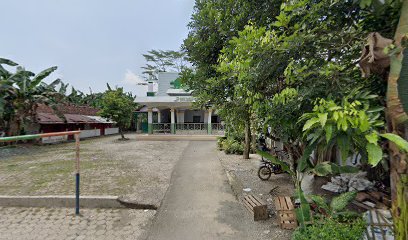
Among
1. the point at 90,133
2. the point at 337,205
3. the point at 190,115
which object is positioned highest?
the point at 190,115

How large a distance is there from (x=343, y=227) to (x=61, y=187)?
6.48m

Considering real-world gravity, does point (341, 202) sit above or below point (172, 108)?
below

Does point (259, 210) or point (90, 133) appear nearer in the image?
point (259, 210)

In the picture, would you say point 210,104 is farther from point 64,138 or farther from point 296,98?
point 64,138

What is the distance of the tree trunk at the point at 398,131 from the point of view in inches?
85.7

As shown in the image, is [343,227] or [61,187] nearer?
[343,227]

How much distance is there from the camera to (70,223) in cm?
404

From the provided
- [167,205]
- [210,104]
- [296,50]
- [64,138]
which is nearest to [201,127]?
[64,138]

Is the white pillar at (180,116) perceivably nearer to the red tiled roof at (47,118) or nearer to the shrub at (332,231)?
the red tiled roof at (47,118)

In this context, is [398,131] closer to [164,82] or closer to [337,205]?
[337,205]

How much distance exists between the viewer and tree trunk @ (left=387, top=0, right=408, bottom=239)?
2.18m

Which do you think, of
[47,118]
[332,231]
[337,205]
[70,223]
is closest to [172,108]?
[47,118]

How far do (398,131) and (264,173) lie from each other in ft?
14.9

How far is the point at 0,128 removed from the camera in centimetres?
1371
